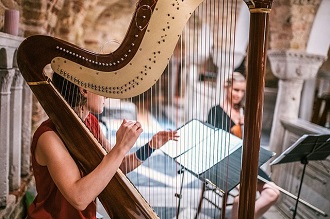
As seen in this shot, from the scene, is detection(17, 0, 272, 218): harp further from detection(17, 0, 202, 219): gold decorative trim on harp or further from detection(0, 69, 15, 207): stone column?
detection(0, 69, 15, 207): stone column

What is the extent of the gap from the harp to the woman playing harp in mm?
53

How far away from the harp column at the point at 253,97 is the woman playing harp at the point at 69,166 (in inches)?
16.0

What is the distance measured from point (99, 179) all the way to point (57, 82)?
1.47 ft

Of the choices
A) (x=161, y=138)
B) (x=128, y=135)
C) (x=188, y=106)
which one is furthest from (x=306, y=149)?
(x=128, y=135)

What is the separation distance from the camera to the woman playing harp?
1.22m

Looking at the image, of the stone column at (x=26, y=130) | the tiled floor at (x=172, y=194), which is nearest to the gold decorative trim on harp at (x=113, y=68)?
the tiled floor at (x=172, y=194)

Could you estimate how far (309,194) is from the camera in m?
3.24

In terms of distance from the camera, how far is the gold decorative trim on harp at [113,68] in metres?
1.18

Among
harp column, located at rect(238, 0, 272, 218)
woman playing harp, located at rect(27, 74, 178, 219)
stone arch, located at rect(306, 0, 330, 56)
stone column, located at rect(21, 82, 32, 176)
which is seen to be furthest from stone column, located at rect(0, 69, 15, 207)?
stone arch, located at rect(306, 0, 330, 56)

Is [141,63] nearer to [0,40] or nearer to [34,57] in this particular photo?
[34,57]

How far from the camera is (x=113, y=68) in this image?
1.25m

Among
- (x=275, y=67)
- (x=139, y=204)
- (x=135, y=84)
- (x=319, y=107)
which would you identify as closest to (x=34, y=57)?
(x=135, y=84)

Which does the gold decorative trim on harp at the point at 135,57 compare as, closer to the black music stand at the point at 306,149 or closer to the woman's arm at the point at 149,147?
the woman's arm at the point at 149,147

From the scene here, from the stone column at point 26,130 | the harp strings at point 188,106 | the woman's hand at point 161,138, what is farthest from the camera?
the stone column at point 26,130
